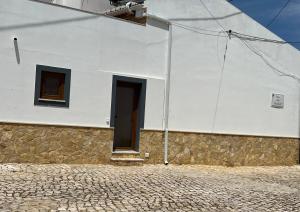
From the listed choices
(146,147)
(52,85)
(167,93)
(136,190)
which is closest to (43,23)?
(52,85)

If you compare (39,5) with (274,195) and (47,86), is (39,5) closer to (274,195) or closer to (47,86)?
(47,86)

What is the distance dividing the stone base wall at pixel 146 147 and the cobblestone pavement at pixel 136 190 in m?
0.47

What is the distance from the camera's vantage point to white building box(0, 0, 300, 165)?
12328 millimetres

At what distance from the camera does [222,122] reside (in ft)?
55.5

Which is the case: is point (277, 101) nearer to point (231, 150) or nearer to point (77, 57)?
point (231, 150)

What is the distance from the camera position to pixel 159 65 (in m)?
15.1

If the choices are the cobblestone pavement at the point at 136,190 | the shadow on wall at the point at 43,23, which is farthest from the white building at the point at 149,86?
the cobblestone pavement at the point at 136,190

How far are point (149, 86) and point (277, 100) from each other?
6.71 meters

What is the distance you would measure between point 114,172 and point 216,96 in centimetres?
582

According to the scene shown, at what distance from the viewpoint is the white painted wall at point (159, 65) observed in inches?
484

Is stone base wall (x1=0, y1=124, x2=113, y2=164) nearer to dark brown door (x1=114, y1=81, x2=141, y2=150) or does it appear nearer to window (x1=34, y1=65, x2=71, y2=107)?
window (x1=34, y1=65, x2=71, y2=107)

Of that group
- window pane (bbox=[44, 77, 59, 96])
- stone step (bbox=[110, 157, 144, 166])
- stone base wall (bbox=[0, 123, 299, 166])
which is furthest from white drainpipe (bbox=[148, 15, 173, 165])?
window pane (bbox=[44, 77, 59, 96])

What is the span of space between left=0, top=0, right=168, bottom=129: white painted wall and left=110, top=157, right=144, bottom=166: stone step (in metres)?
1.11

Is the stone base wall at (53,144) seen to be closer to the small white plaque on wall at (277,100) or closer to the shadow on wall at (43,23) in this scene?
the shadow on wall at (43,23)
